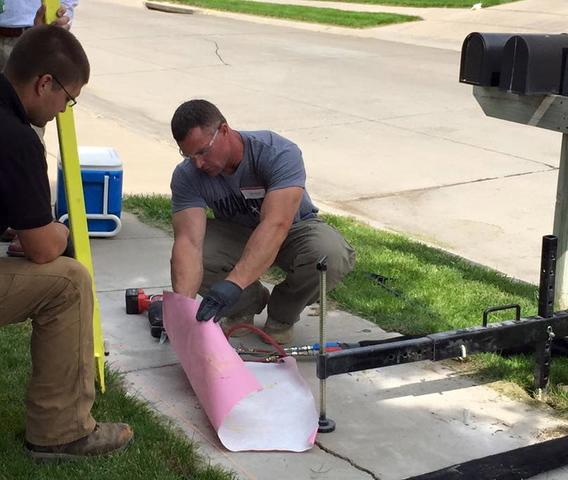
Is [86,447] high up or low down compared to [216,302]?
down

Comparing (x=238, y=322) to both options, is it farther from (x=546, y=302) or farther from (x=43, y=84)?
(x=43, y=84)

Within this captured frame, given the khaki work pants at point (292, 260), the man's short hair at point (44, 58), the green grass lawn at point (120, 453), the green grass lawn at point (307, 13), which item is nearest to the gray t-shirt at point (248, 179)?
the khaki work pants at point (292, 260)

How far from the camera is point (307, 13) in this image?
2184cm

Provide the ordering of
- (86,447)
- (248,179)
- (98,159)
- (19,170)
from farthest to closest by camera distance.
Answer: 1. (98,159)
2. (248,179)
3. (86,447)
4. (19,170)

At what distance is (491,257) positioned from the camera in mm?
6605

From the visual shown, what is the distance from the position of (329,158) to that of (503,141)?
72.5 inches

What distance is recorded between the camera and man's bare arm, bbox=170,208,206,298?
171 inches

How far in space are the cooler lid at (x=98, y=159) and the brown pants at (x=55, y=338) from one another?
9.17ft

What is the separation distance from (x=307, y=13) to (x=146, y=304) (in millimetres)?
17507

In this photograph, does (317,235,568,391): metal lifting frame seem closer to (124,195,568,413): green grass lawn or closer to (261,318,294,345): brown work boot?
(124,195,568,413): green grass lawn

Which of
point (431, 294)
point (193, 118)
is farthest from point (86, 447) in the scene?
point (431, 294)

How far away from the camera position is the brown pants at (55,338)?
3352 millimetres

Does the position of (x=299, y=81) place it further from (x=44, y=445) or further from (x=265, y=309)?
(x=44, y=445)

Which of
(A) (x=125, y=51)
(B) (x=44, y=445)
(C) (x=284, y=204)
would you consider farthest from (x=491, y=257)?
(A) (x=125, y=51)
